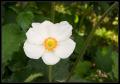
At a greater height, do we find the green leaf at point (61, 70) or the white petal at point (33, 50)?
the white petal at point (33, 50)

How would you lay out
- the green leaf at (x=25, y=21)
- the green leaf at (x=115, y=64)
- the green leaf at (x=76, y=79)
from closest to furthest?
1. the green leaf at (x=25, y=21)
2. the green leaf at (x=76, y=79)
3. the green leaf at (x=115, y=64)

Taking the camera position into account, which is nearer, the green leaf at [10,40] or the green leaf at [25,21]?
the green leaf at [25,21]

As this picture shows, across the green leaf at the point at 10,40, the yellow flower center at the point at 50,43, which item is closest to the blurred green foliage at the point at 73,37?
the green leaf at the point at 10,40

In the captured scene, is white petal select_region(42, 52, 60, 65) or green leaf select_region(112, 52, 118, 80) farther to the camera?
green leaf select_region(112, 52, 118, 80)

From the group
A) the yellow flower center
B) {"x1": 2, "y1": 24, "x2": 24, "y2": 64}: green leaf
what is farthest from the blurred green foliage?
the yellow flower center

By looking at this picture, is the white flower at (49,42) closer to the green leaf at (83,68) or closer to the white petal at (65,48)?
Answer: the white petal at (65,48)

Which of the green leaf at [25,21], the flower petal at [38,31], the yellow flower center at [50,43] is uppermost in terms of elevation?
the green leaf at [25,21]

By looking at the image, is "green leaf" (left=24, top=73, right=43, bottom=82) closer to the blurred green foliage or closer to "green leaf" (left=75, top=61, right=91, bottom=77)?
the blurred green foliage

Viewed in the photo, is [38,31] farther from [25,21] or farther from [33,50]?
[25,21]

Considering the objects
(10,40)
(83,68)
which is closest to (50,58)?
(10,40)
